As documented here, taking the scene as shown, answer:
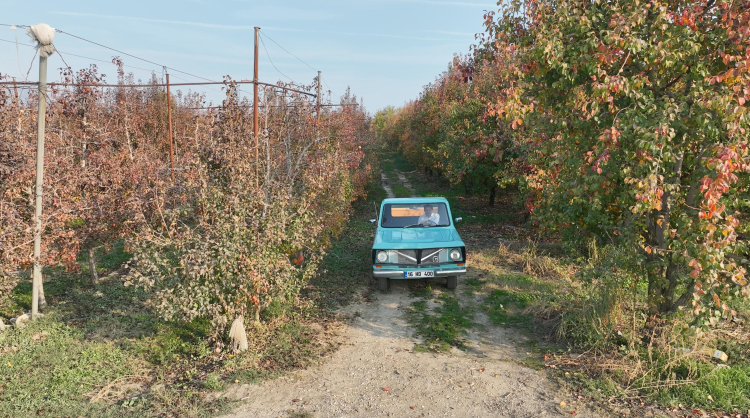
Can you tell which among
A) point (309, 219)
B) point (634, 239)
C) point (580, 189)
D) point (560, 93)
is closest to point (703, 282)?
point (634, 239)

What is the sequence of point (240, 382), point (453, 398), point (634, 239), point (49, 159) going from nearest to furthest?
point (453, 398) < point (240, 382) < point (634, 239) < point (49, 159)

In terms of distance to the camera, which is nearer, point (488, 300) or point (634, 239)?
point (634, 239)

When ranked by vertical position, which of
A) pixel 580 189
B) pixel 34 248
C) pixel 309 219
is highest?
pixel 580 189

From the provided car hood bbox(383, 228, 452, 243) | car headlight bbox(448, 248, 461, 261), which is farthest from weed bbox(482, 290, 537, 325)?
car hood bbox(383, 228, 452, 243)

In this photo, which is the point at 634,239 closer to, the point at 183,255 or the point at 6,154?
the point at 183,255

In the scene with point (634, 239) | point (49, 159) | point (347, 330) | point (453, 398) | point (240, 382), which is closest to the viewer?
point (453, 398)

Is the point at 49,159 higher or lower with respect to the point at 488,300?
higher

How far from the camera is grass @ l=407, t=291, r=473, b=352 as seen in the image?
620 cm

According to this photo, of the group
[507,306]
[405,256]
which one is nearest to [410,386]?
[405,256]

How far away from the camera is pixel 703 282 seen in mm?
4484

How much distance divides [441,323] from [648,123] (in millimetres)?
3937

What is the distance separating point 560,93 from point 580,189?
4.24 ft

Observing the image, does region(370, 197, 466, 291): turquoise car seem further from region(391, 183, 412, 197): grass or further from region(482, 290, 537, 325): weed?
region(391, 183, 412, 197): grass

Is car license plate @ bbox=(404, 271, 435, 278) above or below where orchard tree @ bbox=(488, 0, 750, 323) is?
below
